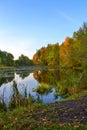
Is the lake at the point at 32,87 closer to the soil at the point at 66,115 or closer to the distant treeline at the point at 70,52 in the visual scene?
the soil at the point at 66,115

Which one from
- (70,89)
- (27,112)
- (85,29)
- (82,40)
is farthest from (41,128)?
(85,29)

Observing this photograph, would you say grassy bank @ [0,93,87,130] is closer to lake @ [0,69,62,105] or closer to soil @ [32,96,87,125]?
soil @ [32,96,87,125]

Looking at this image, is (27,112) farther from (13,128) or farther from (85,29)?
(85,29)

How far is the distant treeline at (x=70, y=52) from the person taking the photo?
57.5 metres

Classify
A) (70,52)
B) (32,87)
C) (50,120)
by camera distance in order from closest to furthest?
1. (50,120)
2. (32,87)
3. (70,52)

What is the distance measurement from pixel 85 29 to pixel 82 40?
6.75 metres

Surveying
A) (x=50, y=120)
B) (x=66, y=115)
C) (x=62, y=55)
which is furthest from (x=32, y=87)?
(x=62, y=55)

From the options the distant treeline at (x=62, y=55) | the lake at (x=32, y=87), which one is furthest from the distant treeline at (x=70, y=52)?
the lake at (x=32, y=87)

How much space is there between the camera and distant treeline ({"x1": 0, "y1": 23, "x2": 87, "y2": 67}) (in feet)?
192

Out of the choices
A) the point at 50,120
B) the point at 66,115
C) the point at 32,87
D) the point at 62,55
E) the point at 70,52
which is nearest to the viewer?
the point at 50,120

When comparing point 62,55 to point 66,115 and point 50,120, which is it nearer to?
point 66,115

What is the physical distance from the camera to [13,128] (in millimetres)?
9195

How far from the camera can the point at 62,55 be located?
8250cm

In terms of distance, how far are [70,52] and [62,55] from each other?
15.3 m
